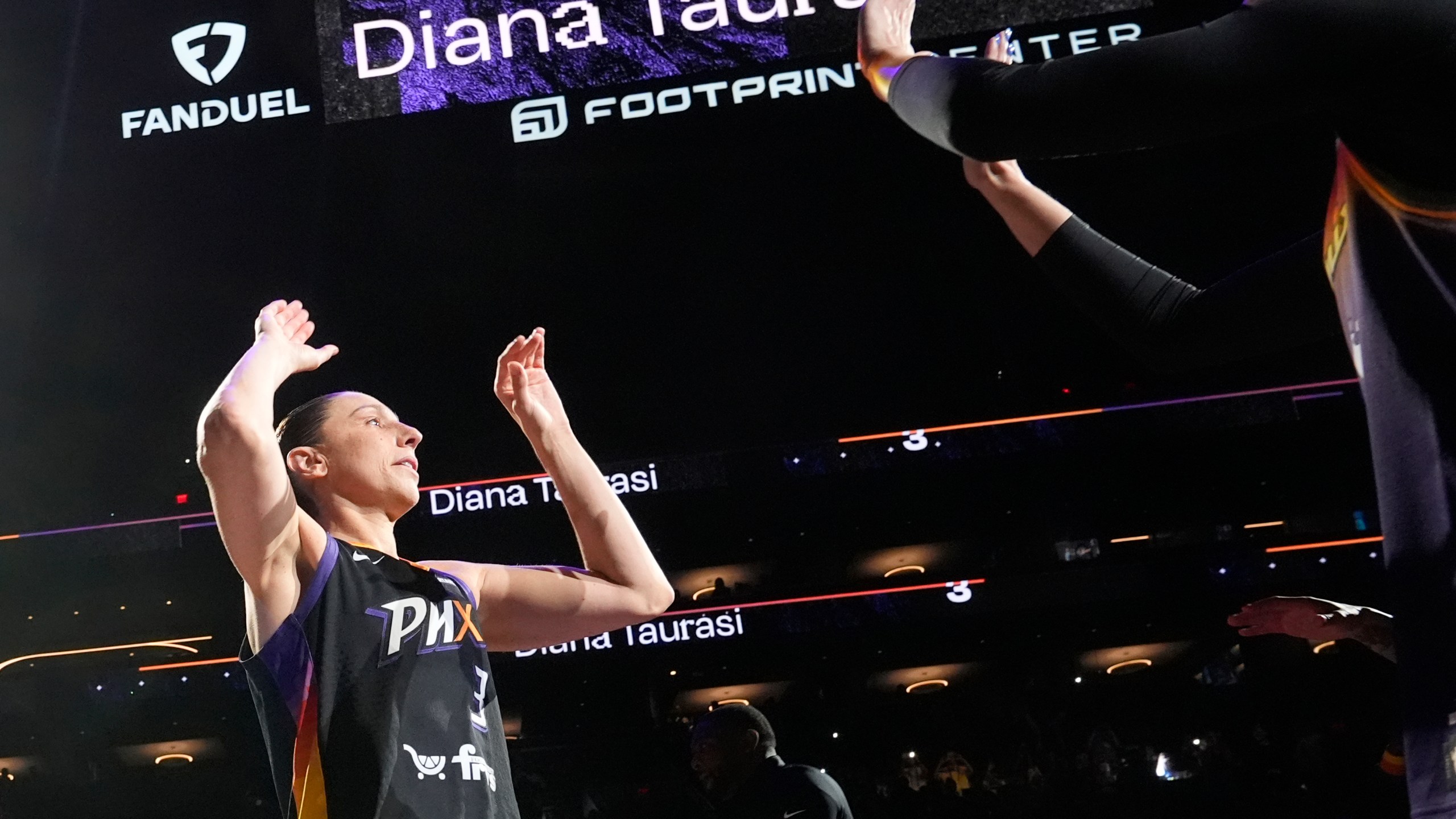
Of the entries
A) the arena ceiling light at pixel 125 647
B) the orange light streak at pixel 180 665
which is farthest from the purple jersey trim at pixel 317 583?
the arena ceiling light at pixel 125 647

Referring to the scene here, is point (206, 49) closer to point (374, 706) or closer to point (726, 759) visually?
point (726, 759)

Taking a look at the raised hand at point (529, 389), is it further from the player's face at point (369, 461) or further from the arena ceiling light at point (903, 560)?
the arena ceiling light at point (903, 560)

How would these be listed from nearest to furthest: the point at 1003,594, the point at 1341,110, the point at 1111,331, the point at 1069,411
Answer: the point at 1341,110, the point at 1111,331, the point at 1069,411, the point at 1003,594

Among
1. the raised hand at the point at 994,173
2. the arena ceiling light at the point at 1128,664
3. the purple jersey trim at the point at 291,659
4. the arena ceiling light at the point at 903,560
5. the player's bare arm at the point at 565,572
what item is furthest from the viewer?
the arena ceiling light at the point at 1128,664

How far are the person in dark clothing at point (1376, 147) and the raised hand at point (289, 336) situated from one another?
126cm

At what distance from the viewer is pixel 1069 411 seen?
31.0ft

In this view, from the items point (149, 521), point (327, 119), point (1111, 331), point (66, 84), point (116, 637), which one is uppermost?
point (66, 84)

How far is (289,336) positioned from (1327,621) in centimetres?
159

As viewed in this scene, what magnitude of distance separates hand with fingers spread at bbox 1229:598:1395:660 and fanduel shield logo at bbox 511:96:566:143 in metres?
3.77

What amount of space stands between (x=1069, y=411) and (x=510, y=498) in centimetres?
453

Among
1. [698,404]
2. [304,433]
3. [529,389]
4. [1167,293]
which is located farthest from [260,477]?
[698,404]

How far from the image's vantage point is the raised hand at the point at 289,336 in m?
1.88

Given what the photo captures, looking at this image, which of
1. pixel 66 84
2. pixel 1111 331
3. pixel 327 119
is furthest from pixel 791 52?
pixel 1111 331

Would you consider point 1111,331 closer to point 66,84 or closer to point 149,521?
point 66,84
